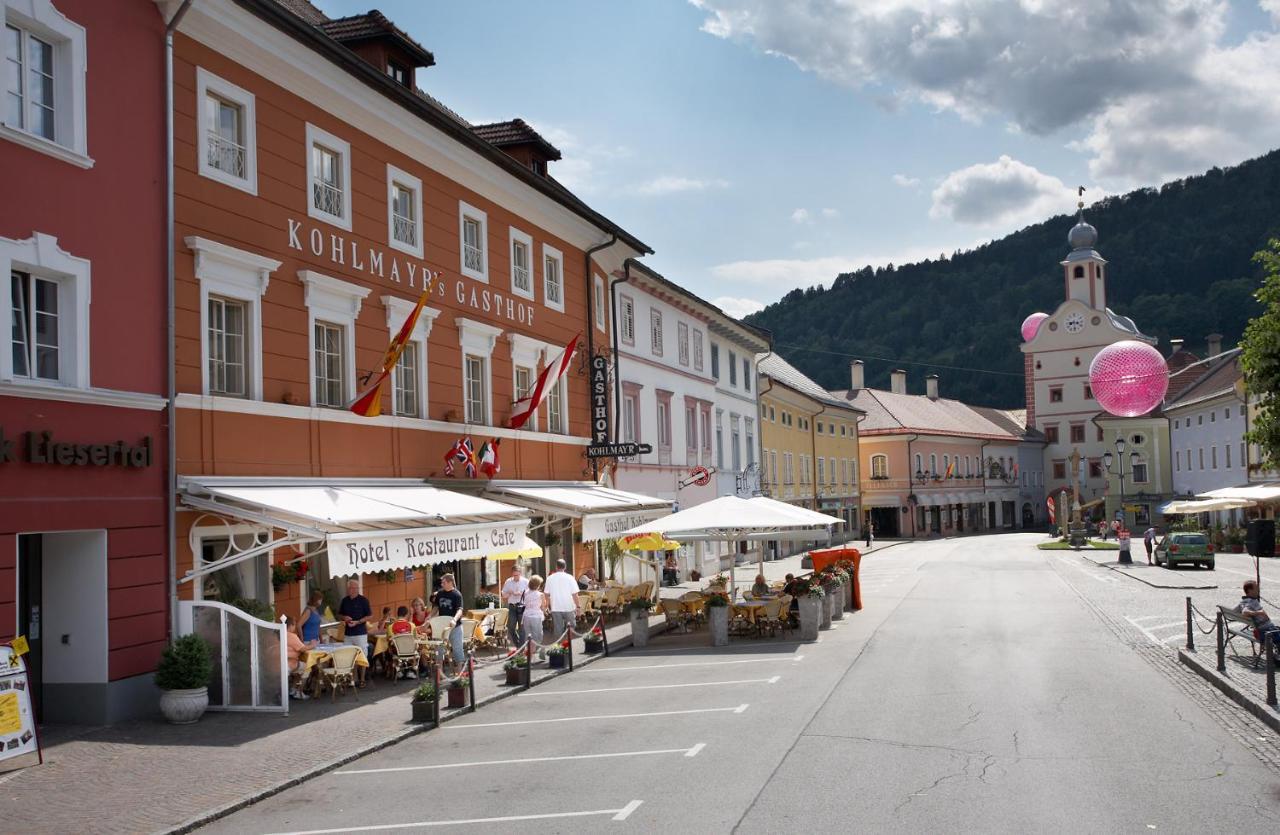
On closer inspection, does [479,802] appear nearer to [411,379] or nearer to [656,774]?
[656,774]

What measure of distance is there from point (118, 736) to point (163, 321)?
532 cm

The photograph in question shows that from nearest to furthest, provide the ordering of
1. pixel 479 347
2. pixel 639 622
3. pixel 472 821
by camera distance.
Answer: pixel 472 821 → pixel 639 622 → pixel 479 347

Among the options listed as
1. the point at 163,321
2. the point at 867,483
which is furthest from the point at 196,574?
the point at 867,483

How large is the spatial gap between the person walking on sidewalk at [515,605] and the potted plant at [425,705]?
6.54 metres

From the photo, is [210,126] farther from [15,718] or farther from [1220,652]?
[1220,652]

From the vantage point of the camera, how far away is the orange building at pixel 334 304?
15969 mm

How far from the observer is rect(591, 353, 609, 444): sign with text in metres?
30.6

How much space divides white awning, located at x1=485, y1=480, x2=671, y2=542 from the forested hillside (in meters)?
84.0

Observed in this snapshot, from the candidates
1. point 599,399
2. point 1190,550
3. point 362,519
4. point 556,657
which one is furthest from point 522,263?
point 1190,550

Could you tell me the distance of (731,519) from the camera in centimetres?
2294

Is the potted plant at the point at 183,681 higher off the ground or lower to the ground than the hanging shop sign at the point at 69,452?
lower

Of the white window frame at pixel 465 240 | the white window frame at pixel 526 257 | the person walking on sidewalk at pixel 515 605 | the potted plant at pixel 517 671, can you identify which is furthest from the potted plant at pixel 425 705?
the white window frame at pixel 526 257

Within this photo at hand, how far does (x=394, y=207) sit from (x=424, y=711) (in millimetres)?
10647

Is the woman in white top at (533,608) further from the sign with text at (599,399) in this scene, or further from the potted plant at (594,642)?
the sign with text at (599,399)
